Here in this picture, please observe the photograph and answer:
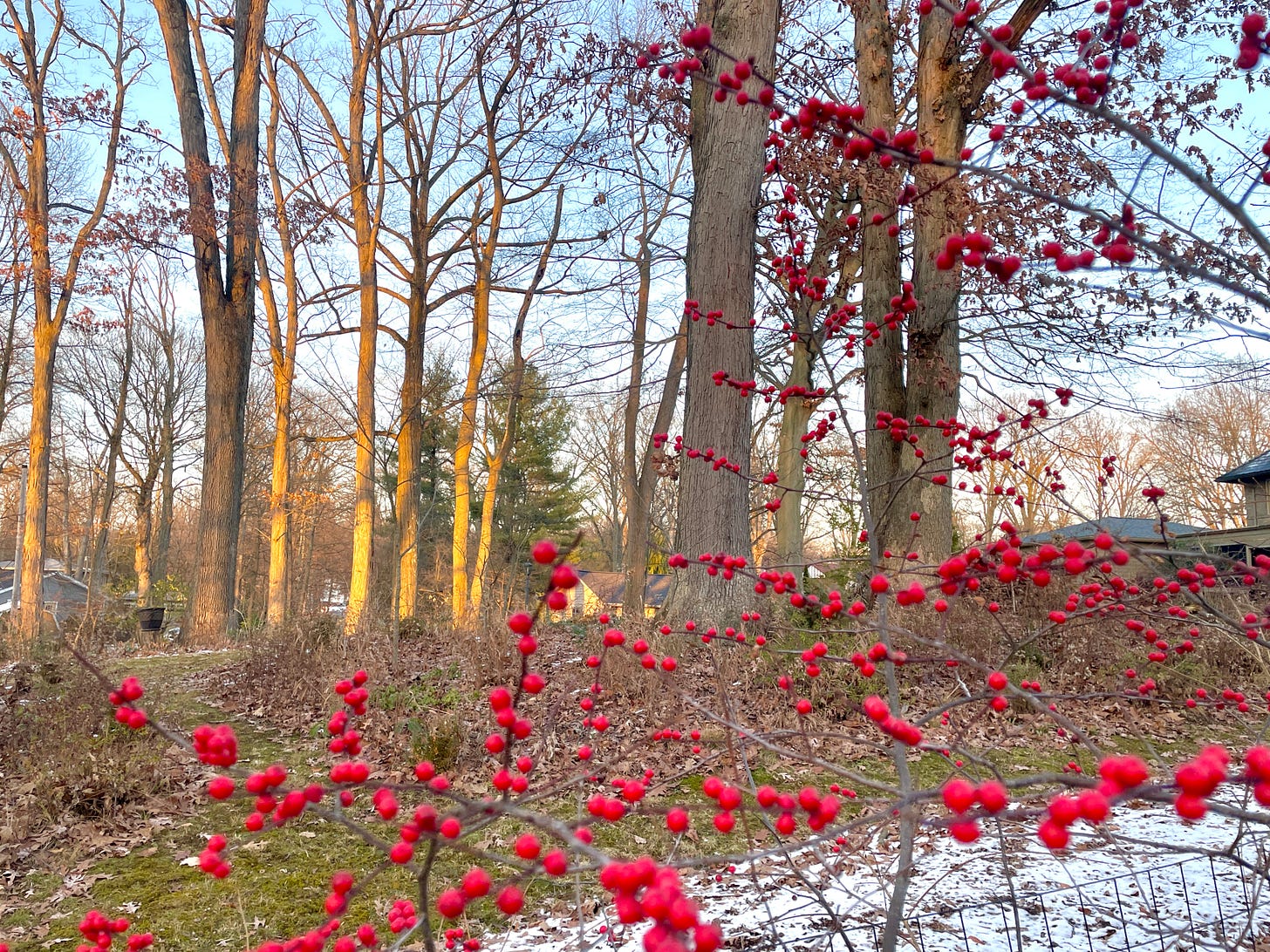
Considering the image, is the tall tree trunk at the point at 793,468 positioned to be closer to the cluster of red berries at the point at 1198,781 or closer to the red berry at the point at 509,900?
the red berry at the point at 509,900

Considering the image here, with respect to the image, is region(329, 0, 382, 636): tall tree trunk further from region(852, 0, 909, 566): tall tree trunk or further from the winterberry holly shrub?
the winterberry holly shrub

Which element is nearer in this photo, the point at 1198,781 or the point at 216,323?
the point at 1198,781

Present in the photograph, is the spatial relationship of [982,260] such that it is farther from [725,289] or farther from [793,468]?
[793,468]

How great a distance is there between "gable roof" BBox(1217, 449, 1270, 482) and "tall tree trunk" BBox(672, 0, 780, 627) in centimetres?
1513

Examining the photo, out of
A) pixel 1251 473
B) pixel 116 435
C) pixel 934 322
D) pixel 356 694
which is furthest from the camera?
pixel 116 435

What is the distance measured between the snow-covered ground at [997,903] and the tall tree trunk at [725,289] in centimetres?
328

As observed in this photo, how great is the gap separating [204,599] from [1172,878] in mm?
10785

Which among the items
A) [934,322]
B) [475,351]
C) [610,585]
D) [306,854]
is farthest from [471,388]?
[610,585]

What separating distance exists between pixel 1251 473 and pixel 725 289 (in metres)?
16.3

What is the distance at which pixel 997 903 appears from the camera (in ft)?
7.55

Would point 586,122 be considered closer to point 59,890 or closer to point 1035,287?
point 1035,287

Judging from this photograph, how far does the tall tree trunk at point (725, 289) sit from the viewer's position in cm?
642

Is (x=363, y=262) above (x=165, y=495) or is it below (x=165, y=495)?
above

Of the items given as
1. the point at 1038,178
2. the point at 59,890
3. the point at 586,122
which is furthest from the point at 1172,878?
the point at 586,122
